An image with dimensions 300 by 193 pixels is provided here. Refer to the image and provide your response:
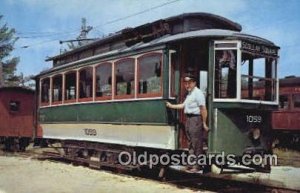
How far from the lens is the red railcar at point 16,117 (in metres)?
21.9

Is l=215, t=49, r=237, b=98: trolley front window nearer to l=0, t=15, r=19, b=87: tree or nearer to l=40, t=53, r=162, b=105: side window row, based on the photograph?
l=40, t=53, r=162, b=105: side window row

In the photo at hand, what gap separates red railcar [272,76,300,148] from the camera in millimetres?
21422

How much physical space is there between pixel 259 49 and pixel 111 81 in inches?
146

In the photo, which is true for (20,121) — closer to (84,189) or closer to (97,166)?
(97,166)

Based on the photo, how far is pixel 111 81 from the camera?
12.4 m

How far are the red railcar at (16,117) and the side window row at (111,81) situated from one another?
6.14m

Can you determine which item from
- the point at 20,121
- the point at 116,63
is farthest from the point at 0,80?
the point at 116,63

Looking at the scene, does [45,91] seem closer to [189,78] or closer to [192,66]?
[192,66]

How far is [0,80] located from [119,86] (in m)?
30.9

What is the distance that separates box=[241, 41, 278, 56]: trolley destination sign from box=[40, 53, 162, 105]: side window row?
1.75m

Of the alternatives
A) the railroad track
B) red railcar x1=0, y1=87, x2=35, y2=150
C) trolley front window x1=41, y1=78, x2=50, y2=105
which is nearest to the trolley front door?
the railroad track

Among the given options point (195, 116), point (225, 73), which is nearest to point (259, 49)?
point (225, 73)

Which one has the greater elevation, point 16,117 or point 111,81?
point 111,81

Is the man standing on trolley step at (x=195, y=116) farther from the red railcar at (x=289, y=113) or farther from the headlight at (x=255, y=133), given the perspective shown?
the red railcar at (x=289, y=113)
